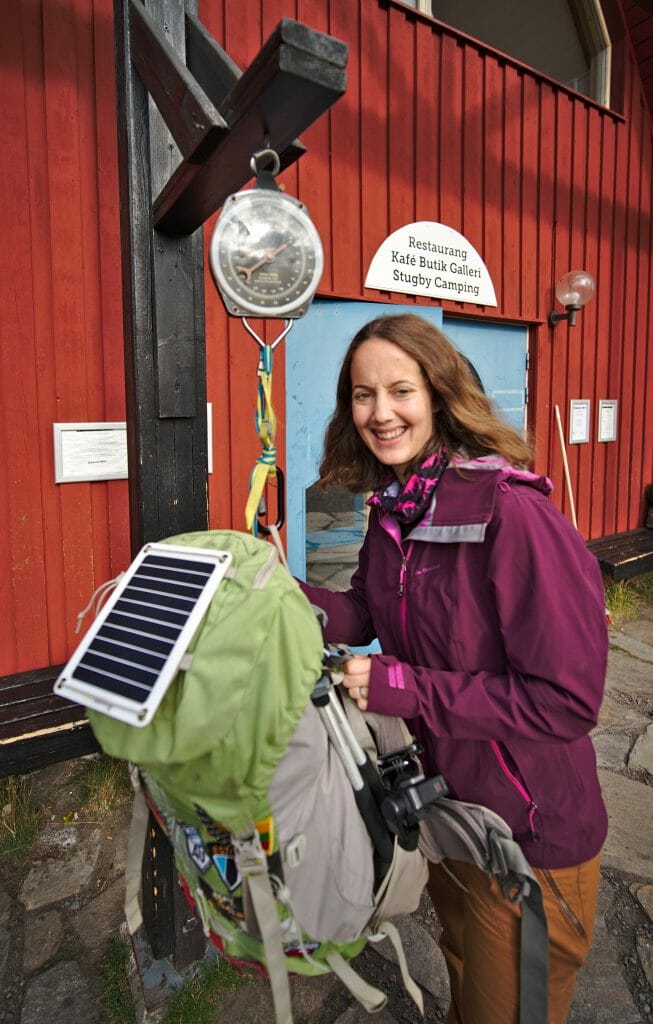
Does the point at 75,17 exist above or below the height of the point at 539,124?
below

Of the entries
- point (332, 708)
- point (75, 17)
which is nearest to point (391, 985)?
point (332, 708)

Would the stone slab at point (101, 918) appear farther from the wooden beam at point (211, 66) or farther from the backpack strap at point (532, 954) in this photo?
the wooden beam at point (211, 66)

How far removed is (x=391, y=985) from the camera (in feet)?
6.93

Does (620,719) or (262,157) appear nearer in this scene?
(262,157)

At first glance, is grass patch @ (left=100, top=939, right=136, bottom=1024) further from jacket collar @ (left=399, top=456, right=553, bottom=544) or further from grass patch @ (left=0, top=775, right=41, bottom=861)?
jacket collar @ (left=399, top=456, right=553, bottom=544)

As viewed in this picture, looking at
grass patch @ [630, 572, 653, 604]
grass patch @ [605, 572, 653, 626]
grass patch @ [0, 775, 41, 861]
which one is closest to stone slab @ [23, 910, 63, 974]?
grass patch @ [0, 775, 41, 861]

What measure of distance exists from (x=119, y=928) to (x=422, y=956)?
3.80 ft

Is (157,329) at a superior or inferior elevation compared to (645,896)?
superior

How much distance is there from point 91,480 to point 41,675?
104 centimetres

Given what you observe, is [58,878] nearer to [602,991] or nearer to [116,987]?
[116,987]

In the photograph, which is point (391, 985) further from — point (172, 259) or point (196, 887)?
point (172, 259)

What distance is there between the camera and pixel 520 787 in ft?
4.49

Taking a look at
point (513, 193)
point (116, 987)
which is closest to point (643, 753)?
point (116, 987)

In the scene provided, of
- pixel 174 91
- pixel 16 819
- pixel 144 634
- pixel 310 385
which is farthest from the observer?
pixel 310 385
